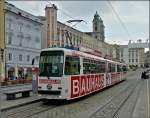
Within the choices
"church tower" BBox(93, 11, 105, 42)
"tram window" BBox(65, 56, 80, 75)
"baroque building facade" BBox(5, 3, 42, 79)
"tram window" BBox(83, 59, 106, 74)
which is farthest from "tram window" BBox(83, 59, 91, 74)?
"church tower" BBox(93, 11, 105, 42)

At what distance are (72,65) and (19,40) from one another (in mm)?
42372

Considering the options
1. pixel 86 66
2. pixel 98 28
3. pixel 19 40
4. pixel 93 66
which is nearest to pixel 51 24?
pixel 19 40

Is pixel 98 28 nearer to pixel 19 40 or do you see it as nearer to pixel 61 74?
pixel 19 40

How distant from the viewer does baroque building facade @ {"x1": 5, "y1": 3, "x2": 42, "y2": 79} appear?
56.3 meters

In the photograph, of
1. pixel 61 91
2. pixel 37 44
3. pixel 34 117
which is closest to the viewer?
pixel 34 117

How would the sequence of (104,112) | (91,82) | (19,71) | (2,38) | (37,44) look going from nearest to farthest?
1. (104,112)
2. (91,82)
3. (2,38)
4. (19,71)
5. (37,44)

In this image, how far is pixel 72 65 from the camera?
18875mm

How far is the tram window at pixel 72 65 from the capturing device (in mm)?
18125

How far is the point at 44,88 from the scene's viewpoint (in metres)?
17.9

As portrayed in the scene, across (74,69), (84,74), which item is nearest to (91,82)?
(84,74)

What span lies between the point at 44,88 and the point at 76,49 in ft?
12.0

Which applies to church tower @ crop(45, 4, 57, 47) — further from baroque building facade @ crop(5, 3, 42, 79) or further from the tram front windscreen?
the tram front windscreen

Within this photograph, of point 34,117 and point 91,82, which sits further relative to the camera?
point 91,82

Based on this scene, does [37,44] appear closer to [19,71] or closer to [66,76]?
[19,71]
